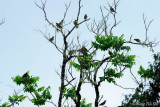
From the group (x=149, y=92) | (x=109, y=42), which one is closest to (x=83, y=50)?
(x=109, y=42)

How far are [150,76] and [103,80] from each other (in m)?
3.83

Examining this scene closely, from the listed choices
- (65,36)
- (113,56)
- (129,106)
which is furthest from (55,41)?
(129,106)

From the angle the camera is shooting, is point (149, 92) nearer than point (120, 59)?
No

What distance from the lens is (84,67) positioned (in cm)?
1012

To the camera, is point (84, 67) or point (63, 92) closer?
point (84, 67)

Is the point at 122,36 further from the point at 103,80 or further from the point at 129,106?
the point at 129,106

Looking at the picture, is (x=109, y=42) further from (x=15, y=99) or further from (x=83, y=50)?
(x=15, y=99)

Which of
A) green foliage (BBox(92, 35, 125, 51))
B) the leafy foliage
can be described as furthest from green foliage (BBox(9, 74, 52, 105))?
green foliage (BBox(92, 35, 125, 51))

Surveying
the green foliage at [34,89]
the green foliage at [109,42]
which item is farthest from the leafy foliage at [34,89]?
the green foliage at [109,42]

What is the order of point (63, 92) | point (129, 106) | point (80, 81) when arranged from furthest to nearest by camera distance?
point (129, 106), point (63, 92), point (80, 81)

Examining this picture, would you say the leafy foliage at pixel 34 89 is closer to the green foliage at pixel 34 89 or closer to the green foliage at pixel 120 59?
A: the green foliage at pixel 34 89

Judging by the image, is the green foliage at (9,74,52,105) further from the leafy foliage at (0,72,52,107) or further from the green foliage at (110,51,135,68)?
the green foliage at (110,51,135,68)

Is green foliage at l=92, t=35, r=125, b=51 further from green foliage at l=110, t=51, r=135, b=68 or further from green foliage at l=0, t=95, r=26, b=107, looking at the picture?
green foliage at l=0, t=95, r=26, b=107

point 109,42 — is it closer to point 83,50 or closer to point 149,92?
point 83,50
